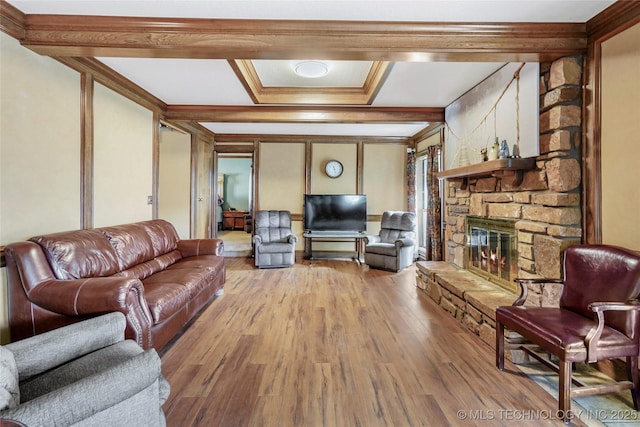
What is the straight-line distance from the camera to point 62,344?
1.47 metres

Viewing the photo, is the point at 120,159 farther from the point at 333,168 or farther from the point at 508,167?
the point at 508,167

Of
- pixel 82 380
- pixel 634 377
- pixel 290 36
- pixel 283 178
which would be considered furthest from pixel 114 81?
pixel 634 377

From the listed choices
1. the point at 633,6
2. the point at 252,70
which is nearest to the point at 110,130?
the point at 252,70

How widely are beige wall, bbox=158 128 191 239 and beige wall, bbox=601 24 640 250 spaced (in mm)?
5673

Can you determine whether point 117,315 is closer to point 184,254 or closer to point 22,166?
point 22,166

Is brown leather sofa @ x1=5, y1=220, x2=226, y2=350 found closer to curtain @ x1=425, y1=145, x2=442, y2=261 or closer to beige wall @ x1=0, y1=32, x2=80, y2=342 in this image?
beige wall @ x1=0, y1=32, x2=80, y2=342

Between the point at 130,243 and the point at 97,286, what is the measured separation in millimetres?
1162

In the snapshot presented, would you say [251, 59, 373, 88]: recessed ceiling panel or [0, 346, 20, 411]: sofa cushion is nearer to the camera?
[0, 346, 20, 411]: sofa cushion

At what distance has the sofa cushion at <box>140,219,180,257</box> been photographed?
359cm

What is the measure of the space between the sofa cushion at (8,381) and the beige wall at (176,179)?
4550 mm

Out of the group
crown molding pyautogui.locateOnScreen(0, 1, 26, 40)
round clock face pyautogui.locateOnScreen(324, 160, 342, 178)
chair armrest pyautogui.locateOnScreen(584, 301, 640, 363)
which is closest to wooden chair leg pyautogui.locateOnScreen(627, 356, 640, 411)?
chair armrest pyautogui.locateOnScreen(584, 301, 640, 363)

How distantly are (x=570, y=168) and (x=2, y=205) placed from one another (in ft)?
14.2

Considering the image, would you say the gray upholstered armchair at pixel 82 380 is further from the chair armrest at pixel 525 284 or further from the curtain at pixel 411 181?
the curtain at pixel 411 181

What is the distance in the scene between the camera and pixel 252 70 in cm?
369
